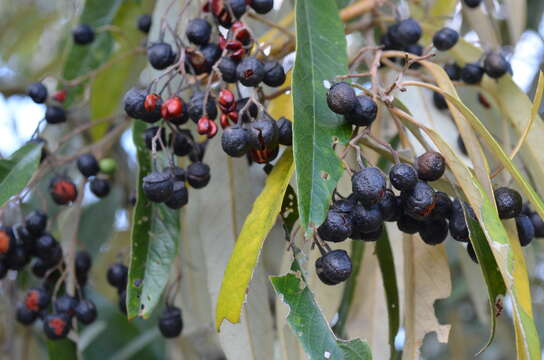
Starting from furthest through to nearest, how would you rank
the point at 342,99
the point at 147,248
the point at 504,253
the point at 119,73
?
the point at 119,73, the point at 147,248, the point at 342,99, the point at 504,253

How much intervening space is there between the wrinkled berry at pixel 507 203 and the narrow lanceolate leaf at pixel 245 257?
0.92 ft

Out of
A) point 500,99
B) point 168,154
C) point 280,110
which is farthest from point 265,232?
point 500,99

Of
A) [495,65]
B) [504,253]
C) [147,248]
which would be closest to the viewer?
[504,253]

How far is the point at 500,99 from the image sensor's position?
138 centimetres

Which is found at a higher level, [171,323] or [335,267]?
[335,267]

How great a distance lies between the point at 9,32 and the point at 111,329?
1.30 m

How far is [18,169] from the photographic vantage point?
1.26 m

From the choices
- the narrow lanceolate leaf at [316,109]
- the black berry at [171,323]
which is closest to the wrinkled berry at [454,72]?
the narrow lanceolate leaf at [316,109]

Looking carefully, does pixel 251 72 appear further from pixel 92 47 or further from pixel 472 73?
pixel 92 47

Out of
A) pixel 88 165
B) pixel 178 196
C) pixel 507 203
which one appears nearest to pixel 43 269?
pixel 88 165

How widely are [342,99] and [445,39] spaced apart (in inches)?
19.3

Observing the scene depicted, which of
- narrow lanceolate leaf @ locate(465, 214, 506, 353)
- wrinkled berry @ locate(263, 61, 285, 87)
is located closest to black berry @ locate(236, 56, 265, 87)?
wrinkled berry @ locate(263, 61, 285, 87)

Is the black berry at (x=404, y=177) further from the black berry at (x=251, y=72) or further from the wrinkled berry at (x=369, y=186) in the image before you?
the black berry at (x=251, y=72)

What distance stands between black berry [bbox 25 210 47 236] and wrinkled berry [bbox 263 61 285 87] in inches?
22.0
